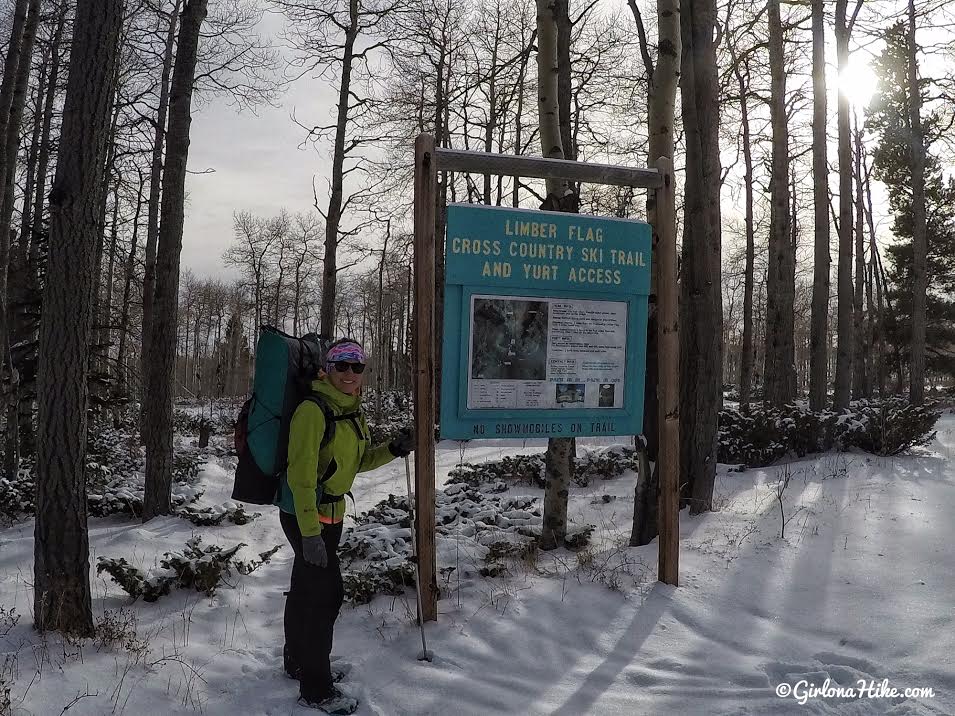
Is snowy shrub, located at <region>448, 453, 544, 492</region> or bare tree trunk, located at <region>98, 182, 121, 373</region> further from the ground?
bare tree trunk, located at <region>98, 182, 121, 373</region>

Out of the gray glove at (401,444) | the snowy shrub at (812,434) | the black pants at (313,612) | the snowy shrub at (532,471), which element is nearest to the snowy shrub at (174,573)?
the black pants at (313,612)

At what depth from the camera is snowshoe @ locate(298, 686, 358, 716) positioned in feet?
10.2

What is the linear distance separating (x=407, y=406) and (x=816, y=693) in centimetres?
2203

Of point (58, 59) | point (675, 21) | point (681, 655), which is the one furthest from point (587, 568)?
point (58, 59)

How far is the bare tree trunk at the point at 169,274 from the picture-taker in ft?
25.4

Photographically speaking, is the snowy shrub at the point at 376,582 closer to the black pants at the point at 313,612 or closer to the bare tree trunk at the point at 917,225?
the black pants at the point at 313,612

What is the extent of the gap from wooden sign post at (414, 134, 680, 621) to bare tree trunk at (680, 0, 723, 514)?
72.1 inches

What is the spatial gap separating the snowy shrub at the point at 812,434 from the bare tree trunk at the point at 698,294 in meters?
3.85

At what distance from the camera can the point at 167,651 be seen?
146 inches

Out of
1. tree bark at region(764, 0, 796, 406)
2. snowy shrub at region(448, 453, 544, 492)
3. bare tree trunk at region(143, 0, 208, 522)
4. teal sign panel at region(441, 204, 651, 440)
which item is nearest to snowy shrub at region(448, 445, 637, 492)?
snowy shrub at region(448, 453, 544, 492)

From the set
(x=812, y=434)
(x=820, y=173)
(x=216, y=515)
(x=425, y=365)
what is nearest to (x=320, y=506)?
(x=425, y=365)

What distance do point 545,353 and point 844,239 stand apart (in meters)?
13.1

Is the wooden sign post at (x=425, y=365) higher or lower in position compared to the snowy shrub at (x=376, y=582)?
higher

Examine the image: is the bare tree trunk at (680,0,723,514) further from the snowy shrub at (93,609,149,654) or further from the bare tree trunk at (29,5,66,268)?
the bare tree trunk at (29,5,66,268)
